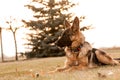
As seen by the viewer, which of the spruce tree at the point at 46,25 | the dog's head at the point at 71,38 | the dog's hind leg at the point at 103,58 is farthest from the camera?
the spruce tree at the point at 46,25

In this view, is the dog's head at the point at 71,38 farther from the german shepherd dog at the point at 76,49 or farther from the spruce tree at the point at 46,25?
the spruce tree at the point at 46,25

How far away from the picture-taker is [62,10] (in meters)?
43.7

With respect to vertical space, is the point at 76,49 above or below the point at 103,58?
above

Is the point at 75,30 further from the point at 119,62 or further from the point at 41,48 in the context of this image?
the point at 41,48

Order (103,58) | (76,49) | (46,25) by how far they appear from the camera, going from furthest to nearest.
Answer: (46,25)
(103,58)
(76,49)

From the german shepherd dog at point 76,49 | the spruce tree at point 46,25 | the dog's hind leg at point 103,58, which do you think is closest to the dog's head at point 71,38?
the german shepherd dog at point 76,49

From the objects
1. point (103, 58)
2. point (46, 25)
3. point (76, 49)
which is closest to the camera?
point (76, 49)

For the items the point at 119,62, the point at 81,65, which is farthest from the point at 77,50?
the point at 119,62

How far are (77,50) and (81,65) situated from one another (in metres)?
0.47

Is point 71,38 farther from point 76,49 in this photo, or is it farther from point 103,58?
point 103,58

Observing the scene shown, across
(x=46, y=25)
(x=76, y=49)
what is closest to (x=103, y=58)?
(x=76, y=49)

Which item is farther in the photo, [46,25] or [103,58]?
[46,25]

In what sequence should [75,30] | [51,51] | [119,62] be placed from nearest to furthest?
[75,30], [119,62], [51,51]

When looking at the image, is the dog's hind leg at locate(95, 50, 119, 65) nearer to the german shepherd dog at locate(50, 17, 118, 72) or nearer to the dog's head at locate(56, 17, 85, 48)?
the german shepherd dog at locate(50, 17, 118, 72)
